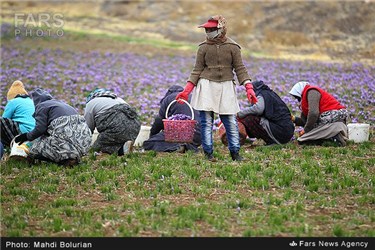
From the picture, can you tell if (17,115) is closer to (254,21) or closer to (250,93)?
(250,93)

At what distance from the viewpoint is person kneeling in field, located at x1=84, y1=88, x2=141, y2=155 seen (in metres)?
10.3

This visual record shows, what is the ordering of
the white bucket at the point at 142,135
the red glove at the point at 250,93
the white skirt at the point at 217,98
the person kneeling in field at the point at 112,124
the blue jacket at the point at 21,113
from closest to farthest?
the red glove at the point at 250,93 → the white skirt at the point at 217,98 → the blue jacket at the point at 21,113 → the person kneeling in field at the point at 112,124 → the white bucket at the point at 142,135

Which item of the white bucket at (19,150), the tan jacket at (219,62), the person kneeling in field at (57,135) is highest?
the tan jacket at (219,62)

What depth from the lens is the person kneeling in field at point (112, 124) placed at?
10.3 meters

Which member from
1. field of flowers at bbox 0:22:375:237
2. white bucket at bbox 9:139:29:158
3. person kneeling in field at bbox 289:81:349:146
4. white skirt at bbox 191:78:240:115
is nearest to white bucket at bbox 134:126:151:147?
field of flowers at bbox 0:22:375:237

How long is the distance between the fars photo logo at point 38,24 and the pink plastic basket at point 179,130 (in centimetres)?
1820

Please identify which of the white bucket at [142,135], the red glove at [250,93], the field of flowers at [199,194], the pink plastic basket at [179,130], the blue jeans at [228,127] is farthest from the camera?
the white bucket at [142,135]

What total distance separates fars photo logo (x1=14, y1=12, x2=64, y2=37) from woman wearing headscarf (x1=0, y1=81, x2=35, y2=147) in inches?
676

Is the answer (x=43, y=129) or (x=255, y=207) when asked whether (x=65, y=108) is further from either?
(x=255, y=207)

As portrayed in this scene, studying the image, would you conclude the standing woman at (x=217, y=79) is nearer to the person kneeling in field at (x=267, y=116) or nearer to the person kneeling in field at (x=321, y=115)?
the person kneeling in field at (x=267, y=116)

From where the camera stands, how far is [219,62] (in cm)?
934

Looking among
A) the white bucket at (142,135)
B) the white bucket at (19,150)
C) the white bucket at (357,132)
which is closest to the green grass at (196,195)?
the white bucket at (19,150)

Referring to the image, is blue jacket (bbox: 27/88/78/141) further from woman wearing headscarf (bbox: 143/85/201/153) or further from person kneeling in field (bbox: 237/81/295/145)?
person kneeling in field (bbox: 237/81/295/145)

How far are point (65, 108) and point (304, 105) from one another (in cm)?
374
